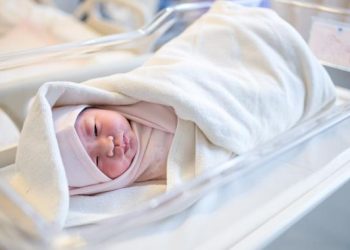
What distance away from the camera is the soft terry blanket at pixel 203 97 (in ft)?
2.03

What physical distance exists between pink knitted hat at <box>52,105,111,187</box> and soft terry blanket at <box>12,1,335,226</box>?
1.0 inches

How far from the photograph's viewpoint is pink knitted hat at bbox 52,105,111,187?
0.64 m

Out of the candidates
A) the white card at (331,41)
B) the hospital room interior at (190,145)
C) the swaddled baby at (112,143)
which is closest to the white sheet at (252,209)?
the hospital room interior at (190,145)

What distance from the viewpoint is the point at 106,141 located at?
666mm

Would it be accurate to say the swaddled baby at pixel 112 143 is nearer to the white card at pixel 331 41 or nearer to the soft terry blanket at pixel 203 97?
the soft terry blanket at pixel 203 97

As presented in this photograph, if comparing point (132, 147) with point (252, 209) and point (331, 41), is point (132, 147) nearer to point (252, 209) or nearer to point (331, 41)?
point (252, 209)

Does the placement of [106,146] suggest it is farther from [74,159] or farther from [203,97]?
[203,97]

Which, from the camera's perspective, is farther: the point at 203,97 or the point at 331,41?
the point at 331,41

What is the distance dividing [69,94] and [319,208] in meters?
0.43

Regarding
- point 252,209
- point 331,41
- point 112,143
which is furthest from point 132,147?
point 331,41

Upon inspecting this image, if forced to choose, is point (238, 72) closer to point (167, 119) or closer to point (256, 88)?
point (256, 88)

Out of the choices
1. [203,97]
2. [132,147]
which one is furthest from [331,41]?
[132,147]

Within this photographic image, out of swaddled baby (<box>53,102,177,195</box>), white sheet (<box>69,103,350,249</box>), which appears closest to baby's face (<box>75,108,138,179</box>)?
swaddled baby (<box>53,102,177,195</box>)

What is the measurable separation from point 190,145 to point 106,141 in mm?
135
